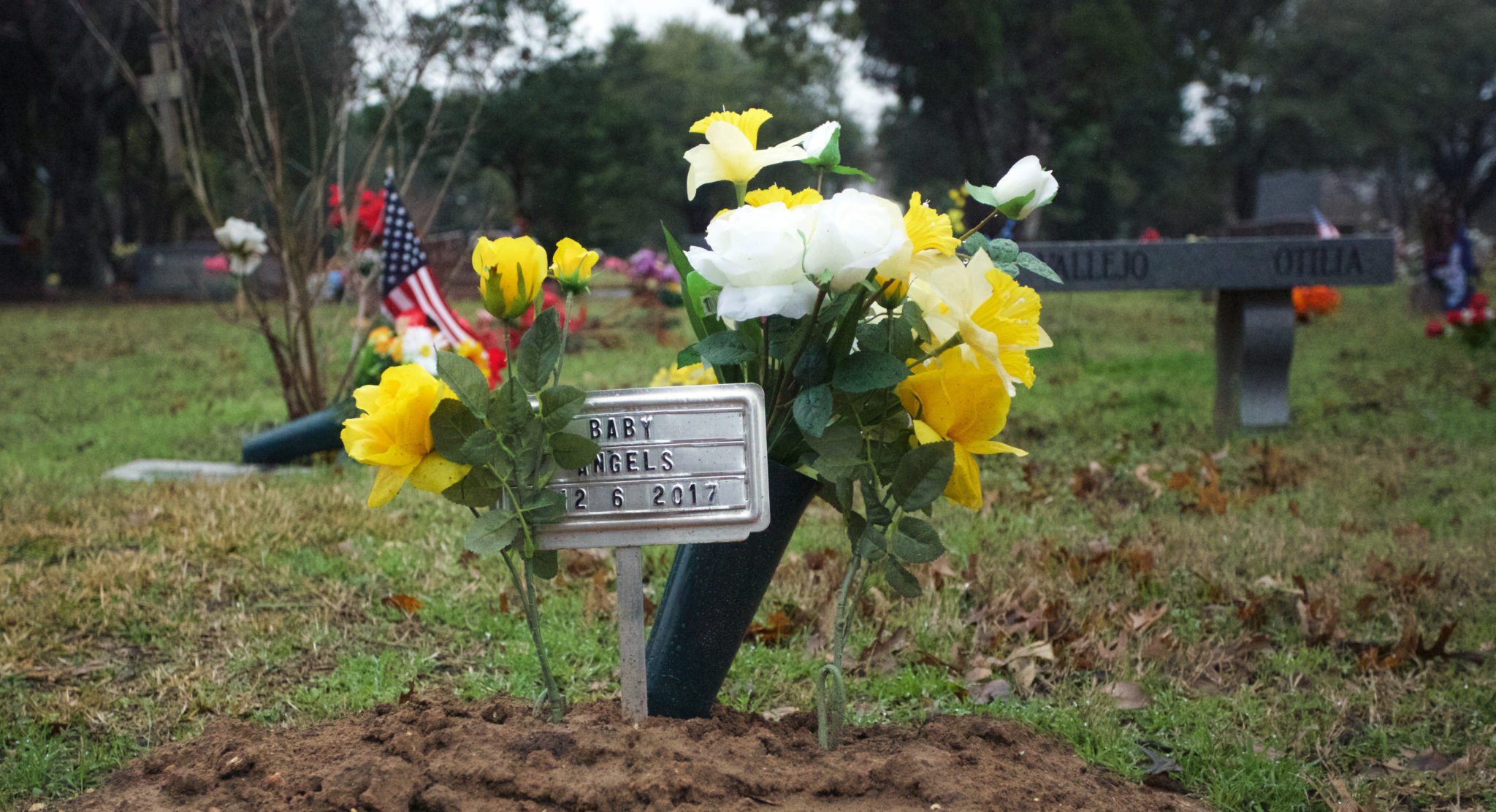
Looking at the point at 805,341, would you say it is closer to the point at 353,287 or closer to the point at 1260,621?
the point at 1260,621

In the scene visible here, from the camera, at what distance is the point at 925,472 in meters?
1.51

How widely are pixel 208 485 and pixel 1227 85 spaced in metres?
35.5

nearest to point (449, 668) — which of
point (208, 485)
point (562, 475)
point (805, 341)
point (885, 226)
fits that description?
point (562, 475)

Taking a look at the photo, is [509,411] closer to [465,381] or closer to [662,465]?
[465,381]

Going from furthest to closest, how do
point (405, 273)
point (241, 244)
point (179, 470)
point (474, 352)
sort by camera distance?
point (241, 244) < point (405, 273) < point (474, 352) < point (179, 470)

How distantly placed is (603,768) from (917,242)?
79cm

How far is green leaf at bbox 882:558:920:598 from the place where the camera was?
5.12 ft

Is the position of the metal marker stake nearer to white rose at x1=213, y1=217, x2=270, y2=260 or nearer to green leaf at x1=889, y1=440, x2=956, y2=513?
green leaf at x1=889, y1=440, x2=956, y2=513

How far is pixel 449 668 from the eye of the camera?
2.57m

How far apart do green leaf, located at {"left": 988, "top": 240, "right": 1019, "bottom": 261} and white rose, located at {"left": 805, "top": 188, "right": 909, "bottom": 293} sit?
24 cm

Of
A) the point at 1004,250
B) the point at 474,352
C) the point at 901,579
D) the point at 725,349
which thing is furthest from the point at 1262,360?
the point at 725,349

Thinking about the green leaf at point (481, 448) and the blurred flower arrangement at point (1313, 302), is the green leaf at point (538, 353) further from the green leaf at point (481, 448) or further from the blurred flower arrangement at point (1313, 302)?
the blurred flower arrangement at point (1313, 302)

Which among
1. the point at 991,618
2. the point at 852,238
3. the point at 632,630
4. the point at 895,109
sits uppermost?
the point at 895,109

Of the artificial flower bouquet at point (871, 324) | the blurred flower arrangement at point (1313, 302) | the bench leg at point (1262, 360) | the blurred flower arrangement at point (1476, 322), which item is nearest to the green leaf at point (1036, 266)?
the artificial flower bouquet at point (871, 324)
